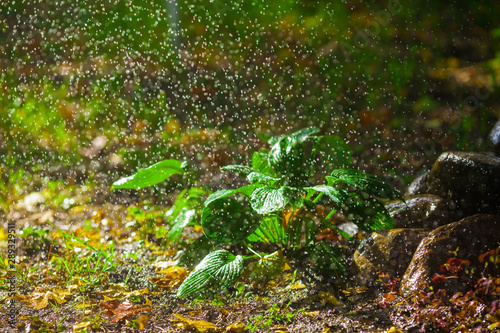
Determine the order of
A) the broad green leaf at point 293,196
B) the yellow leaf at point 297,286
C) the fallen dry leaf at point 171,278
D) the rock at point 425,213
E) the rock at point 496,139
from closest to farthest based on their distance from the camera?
the broad green leaf at point 293,196 → the yellow leaf at point 297,286 → the fallen dry leaf at point 171,278 → the rock at point 425,213 → the rock at point 496,139

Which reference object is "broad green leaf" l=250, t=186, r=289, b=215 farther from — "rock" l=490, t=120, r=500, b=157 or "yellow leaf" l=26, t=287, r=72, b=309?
"rock" l=490, t=120, r=500, b=157

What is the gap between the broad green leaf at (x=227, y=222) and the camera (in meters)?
2.10

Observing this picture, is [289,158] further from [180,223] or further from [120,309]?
[120,309]

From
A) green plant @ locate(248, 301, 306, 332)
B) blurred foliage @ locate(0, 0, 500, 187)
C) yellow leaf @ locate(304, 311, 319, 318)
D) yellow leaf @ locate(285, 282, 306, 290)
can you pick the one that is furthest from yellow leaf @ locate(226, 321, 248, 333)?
blurred foliage @ locate(0, 0, 500, 187)

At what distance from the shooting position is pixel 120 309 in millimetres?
2061

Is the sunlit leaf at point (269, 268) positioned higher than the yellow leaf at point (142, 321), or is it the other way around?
the yellow leaf at point (142, 321)

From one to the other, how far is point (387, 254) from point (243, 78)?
11.7 feet

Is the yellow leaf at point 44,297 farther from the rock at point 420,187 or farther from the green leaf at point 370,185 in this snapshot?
the rock at point 420,187

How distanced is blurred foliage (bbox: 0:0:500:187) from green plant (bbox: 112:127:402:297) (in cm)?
186

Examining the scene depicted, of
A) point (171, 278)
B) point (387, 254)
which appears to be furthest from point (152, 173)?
point (387, 254)

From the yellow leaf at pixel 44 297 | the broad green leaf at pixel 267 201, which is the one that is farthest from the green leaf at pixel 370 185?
the yellow leaf at pixel 44 297

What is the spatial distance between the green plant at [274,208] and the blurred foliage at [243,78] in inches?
73.2

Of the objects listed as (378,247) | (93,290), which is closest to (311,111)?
(378,247)

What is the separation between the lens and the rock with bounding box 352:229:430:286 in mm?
2191
